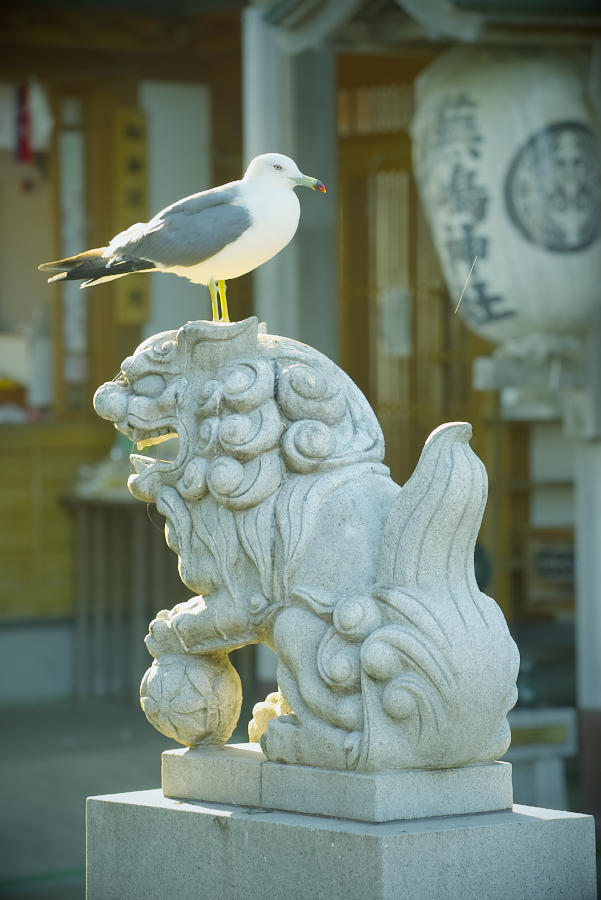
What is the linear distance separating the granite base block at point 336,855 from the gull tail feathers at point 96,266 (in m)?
1.14

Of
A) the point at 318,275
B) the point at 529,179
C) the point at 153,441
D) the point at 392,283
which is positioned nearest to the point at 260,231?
the point at 153,441

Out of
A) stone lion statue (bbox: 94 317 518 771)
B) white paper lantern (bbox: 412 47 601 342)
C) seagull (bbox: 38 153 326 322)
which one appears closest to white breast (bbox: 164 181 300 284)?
seagull (bbox: 38 153 326 322)

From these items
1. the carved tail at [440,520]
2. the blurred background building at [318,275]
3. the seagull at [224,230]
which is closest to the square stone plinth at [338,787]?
the carved tail at [440,520]

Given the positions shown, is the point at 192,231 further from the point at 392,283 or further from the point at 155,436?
the point at 392,283

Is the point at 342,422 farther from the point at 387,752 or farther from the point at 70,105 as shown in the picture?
the point at 70,105

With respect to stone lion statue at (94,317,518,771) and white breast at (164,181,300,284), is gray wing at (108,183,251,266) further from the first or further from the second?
stone lion statue at (94,317,518,771)

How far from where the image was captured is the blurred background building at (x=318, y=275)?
21.1 ft

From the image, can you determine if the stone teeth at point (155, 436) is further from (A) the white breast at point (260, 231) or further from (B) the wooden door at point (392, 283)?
(B) the wooden door at point (392, 283)

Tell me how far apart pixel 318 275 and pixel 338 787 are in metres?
4.09

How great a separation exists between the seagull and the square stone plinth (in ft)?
3.20

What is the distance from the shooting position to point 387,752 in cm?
300

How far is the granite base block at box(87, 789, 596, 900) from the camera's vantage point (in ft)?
9.58

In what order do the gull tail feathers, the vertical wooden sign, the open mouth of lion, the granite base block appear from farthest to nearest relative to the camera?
the vertical wooden sign → the gull tail feathers → the open mouth of lion → the granite base block

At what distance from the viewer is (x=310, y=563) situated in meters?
3.20
